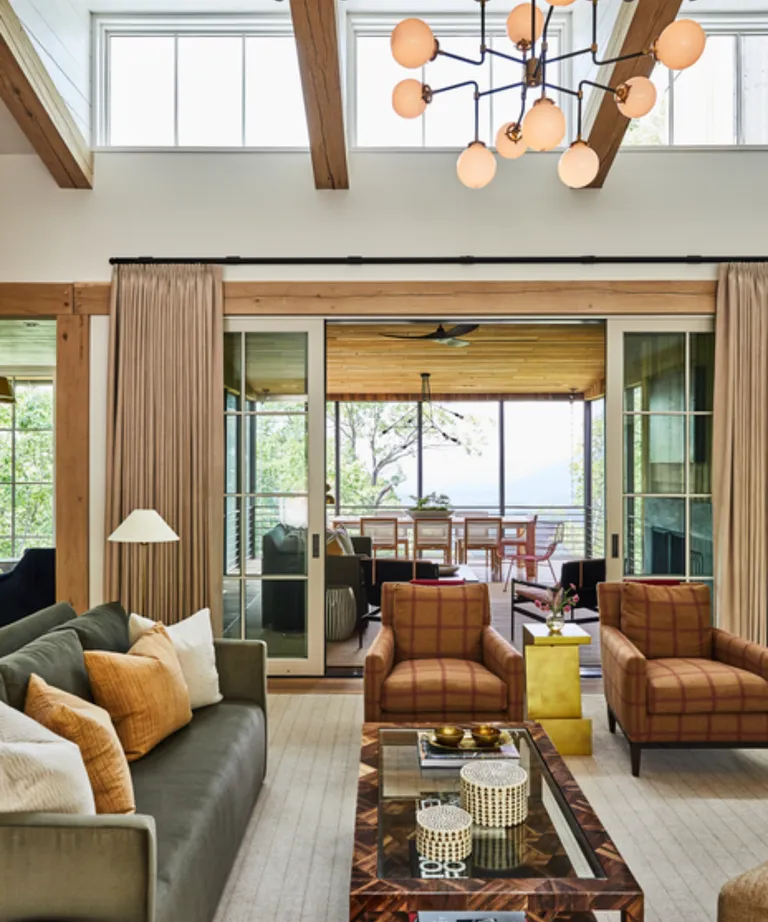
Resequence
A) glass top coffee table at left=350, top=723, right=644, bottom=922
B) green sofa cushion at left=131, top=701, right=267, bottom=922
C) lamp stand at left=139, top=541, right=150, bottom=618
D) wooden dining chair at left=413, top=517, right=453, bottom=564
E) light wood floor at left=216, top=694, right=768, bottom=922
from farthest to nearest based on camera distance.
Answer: wooden dining chair at left=413, top=517, right=453, bottom=564 < lamp stand at left=139, top=541, right=150, bottom=618 < light wood floor at left=216, top=694, right=768, bottom=922 < green sofa cushion at left=131, top=701, right=267, bottom=922 < glass top coffee table at left=350, top=723, right=644, bottom=922

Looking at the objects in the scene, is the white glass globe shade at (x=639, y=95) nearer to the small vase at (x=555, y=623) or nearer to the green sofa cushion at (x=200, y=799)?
the small vase at (x=555, y=623)

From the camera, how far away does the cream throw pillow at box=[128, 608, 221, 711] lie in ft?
9.87

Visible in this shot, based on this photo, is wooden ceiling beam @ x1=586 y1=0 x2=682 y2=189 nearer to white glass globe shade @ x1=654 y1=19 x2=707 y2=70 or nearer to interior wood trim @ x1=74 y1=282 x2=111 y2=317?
white glass globe shade @ x1=654 y1=19 x2=707 y2=70

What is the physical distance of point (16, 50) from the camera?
3.98 m

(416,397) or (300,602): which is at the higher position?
(416,397)

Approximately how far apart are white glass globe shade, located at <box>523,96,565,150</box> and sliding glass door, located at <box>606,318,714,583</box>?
8.63ft

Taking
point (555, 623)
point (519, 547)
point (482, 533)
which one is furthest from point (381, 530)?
point (555, 623)

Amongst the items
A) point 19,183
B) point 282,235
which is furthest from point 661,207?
point 19,183

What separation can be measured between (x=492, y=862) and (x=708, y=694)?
1.82m

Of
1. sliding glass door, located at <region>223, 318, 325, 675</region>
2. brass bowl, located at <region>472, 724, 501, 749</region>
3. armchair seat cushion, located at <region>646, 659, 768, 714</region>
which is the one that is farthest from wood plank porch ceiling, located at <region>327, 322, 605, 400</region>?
brass bowl, located at <region>472, 724, 501, 749</region>

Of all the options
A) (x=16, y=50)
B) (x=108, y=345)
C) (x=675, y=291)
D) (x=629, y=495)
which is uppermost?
(x=16, y=50)

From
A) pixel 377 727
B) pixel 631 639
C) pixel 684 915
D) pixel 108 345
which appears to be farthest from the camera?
pixel 108 345

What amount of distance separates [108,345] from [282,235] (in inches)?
53.1

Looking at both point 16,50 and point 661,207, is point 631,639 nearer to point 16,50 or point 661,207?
point 661,207
